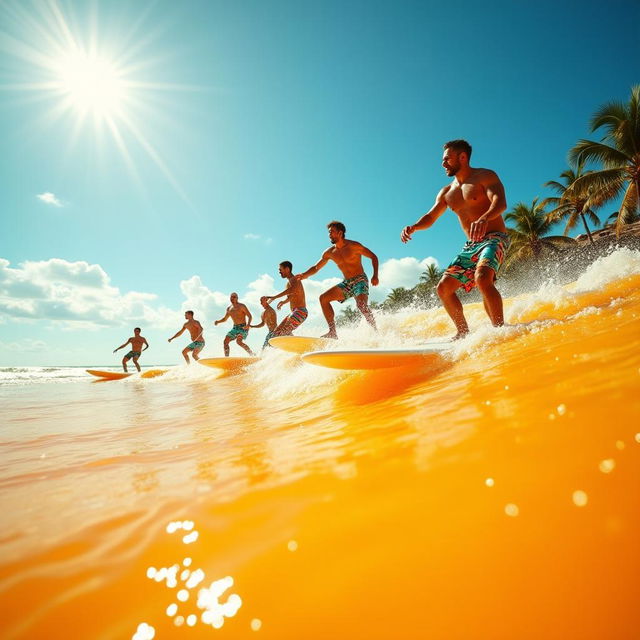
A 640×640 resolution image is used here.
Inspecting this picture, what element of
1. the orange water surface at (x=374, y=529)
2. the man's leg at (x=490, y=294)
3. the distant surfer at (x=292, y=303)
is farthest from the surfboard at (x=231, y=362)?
the orange water surface at (x=374, y=529)

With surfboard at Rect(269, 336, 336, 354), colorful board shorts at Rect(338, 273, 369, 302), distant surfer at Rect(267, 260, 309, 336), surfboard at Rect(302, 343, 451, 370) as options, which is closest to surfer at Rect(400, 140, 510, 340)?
surfboard at Rect(302, 343, 451, 370)

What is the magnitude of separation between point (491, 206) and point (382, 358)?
1.86m

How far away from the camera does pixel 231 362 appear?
312 inches

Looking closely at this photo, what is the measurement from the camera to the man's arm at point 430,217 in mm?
3881

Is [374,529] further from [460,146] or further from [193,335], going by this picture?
[193,335]

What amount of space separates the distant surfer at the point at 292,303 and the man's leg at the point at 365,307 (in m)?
2.01

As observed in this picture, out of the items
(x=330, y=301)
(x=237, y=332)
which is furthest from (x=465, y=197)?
(x=237, y=332)

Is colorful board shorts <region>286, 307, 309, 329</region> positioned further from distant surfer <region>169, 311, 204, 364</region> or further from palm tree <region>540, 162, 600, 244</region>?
palm tree <region>540, 162, 600, 244</region>

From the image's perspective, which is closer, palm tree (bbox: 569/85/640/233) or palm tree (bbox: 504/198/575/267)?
palm tree (bbox: 569/85/640/233)

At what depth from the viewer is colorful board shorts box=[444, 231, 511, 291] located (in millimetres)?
3174

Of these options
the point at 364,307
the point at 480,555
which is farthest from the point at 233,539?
the point at 364,307

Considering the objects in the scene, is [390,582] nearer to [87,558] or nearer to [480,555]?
[480,555]

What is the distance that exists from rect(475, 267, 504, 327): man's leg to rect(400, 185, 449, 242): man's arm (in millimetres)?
1125

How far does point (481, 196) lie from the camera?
11.2ft
